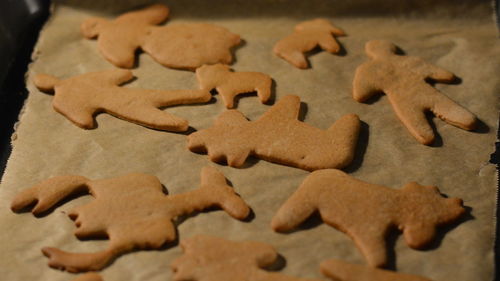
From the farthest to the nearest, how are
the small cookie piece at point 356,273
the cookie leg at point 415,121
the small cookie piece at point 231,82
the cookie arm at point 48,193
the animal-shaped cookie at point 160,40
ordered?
1. the animal-shaped cookie at point 160,40
2. the small cookie piece at point 231,82
3. the cookie leg at point 415,121
4. the cookie arm at point 48,193
5. the small cookie piece at point 356,273

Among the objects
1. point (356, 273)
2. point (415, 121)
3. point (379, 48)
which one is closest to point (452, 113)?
point (415, 121)

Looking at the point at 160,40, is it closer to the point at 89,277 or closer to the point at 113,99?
the point at 113,99

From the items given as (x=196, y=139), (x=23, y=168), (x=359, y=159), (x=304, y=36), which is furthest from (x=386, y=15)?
(x=23, y=168)

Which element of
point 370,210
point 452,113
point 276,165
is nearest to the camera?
point 370,210

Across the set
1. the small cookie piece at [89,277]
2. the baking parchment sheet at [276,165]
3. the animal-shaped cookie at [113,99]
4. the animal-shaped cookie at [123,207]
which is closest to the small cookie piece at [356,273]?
the baking parchment sheet at [276,165]

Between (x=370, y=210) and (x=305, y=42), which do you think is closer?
(x=370, y=210)

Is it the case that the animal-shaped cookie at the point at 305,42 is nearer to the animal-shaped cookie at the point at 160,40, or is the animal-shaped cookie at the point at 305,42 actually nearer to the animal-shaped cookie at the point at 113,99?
the animal-shaped cookie at the point at 160,40

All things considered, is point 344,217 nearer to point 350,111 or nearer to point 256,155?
point 256,155
